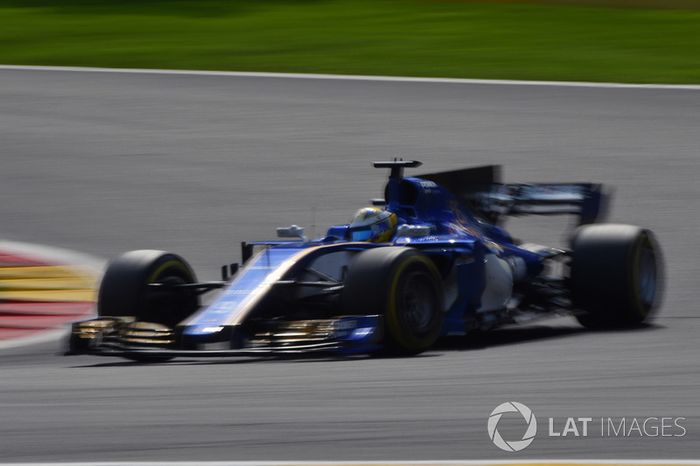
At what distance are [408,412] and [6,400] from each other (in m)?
2.02

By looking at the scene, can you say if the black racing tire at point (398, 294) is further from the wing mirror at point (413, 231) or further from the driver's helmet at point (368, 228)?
the driver's helmet at point (368, 228)

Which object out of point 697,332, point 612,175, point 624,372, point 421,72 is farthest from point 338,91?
point 624,372

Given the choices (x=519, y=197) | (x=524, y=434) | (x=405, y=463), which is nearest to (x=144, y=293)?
(x=519, y=197)

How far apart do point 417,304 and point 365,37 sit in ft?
40.0

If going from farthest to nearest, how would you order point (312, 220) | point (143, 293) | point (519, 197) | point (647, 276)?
point (312, 220)
point (519, 197)
point (647, 276)
point (143, 293)

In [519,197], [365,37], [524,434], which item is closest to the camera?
[524,434]

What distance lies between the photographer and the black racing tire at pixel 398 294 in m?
8.33

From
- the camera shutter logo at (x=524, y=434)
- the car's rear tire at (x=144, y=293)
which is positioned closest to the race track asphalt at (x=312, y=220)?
the camera shutter logo at (x=524, y=434)

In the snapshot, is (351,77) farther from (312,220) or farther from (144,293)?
(144,293)

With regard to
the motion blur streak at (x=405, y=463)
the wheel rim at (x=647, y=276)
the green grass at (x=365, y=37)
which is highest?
the green grass at (x=365, y=37)

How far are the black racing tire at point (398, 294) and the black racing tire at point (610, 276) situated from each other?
1647 mm

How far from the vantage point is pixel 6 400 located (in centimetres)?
695

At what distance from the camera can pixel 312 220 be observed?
13.7 meters

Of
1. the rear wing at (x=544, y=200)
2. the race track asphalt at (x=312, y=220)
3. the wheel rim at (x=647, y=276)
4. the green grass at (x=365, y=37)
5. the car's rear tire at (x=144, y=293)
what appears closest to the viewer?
the race track asphalt at (x=312, y=220)
